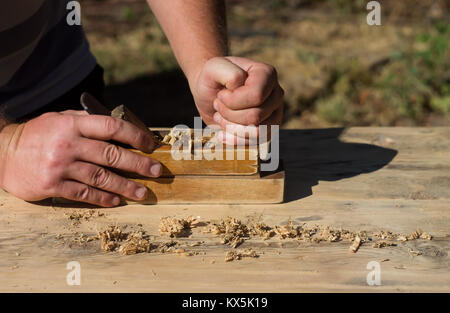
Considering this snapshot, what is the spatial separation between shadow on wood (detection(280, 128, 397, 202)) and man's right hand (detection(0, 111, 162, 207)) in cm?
51

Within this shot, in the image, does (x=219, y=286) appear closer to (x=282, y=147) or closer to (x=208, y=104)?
(x=208, y=104)

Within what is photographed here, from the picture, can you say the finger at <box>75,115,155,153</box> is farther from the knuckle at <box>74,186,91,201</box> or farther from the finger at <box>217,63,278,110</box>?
the finger at <box>217,63,278,110</box>

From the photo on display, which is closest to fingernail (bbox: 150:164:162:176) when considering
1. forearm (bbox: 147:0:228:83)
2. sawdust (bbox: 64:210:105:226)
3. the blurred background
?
sawdust (bbox: 64:210:105:226)

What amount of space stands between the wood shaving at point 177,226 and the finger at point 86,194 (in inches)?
7.0

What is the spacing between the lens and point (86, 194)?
4.81 ft

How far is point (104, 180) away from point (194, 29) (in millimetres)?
704

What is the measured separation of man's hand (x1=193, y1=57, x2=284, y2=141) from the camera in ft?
4.76

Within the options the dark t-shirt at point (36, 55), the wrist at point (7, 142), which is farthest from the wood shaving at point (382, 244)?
the dark t-shirt at point (36, 55)

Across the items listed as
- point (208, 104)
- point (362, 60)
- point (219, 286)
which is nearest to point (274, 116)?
point (208, 104)

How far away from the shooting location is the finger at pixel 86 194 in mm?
1445

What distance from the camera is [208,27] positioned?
1.84 meters

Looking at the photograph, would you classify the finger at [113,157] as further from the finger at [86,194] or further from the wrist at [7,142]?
the wrist at [7,142]

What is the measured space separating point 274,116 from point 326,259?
0.50 meters
